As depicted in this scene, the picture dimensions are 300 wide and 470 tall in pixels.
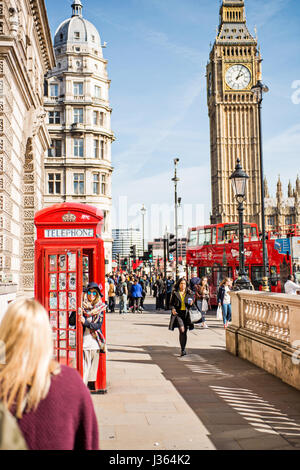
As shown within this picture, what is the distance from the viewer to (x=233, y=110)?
98.9 m

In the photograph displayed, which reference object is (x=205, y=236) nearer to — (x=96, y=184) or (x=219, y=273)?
(x=219, y=273)

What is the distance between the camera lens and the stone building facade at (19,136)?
11.4 meters

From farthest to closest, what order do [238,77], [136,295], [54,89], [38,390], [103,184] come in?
1. [238,77]
2. [103,184]
3. [54,89]
4. [136,295]
5. [38,390]

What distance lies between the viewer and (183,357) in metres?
10.8

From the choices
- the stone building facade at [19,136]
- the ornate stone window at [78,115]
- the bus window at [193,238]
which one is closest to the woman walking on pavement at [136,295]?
the bus window at [193,238]

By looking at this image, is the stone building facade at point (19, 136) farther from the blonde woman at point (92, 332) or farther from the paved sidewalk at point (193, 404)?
the paved sidewalk at point (193, 404)

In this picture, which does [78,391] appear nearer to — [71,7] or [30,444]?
[30,444]

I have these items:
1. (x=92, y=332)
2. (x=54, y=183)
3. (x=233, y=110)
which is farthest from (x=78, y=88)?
(x=233, y=110)

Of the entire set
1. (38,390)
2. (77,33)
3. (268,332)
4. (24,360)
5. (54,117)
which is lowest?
(268,332)

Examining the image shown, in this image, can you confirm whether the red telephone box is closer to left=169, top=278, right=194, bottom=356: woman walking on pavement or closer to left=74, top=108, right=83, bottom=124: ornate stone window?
left=169, top=278, right=194, bottom=356: woman walking on pavement

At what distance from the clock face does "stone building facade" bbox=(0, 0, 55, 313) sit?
83459mm

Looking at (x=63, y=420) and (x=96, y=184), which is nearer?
(x=63, y=420)

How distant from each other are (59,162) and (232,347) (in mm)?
37988

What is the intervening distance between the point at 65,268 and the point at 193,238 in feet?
66.4
